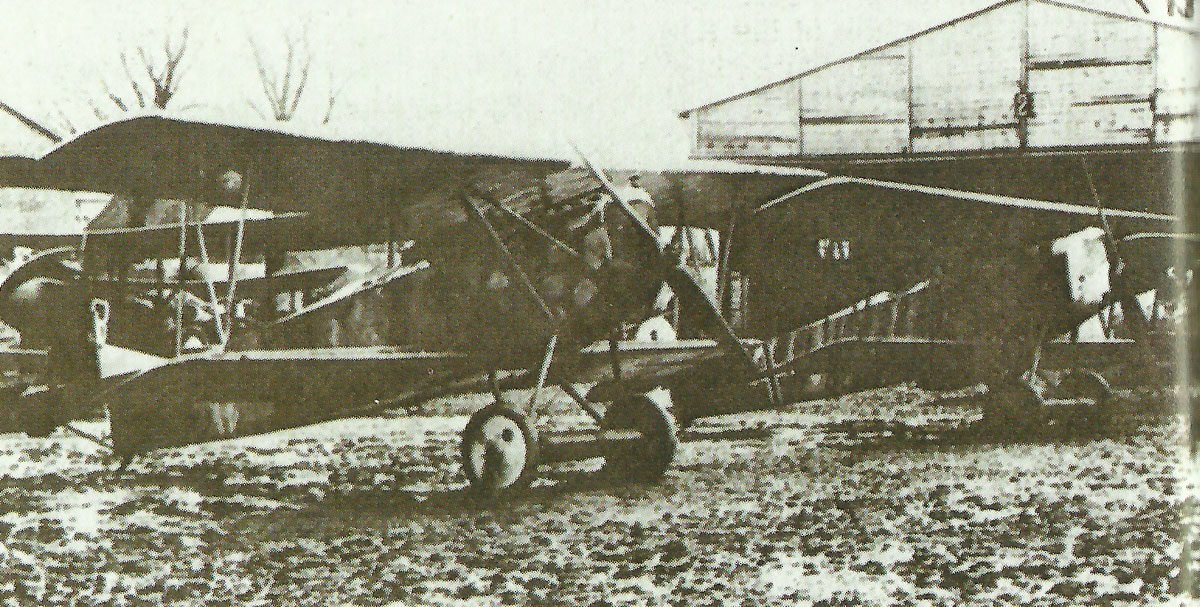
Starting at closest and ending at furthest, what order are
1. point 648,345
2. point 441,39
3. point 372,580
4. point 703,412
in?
point 372,580
point 441,39
point 648,345
point 703,412

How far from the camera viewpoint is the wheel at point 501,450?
490cm

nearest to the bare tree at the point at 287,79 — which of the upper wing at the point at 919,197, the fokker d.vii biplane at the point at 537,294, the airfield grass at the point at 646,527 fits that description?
the fokker d.vii biplane at the point at 537,294

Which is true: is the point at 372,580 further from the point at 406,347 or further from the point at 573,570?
the point at 406,347

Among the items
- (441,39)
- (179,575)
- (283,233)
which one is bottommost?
(179,575)

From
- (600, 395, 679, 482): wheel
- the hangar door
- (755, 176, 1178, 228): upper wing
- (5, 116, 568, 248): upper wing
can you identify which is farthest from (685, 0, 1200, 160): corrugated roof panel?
(5, 116, 568, 248): upper wing

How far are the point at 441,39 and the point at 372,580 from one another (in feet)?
8.54

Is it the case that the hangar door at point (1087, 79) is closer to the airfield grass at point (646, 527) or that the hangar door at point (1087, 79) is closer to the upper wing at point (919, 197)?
the upper wing at point (919, 197)

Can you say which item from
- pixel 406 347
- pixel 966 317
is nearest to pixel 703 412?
pixel 966 317

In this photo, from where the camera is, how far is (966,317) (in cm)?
644

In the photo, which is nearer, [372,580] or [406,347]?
[372,580]

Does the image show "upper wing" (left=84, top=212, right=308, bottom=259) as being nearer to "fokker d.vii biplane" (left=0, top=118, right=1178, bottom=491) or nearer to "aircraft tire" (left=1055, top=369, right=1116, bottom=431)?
"fokker d.vii biplane" (left=0, top=118, right=1178, bottom=491)

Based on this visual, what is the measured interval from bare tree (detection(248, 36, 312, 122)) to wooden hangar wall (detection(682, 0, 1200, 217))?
2.61 metres

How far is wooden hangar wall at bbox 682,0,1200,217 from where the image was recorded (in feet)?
20.4

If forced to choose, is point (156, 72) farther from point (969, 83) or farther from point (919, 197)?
point (969, 83)
